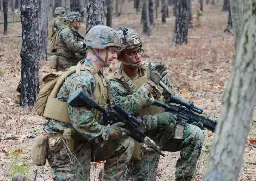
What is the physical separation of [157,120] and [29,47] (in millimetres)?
5628

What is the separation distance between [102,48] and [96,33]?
0.15 meters

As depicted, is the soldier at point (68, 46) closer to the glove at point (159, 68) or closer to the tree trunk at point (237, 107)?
the glove at point (159, 68)

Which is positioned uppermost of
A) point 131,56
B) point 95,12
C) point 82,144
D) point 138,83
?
point 95,12

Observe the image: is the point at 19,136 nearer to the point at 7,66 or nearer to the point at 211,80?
the point at 211,80

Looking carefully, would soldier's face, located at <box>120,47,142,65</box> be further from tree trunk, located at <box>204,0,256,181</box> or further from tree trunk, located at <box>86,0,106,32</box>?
tree trunk, located at <box>86,0,106,32</box>

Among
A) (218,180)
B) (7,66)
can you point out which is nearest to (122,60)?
(218,180)

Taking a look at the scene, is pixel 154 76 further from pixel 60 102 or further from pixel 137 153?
pixel 60 102

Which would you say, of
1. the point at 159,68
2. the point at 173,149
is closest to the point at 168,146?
the point at 173,149

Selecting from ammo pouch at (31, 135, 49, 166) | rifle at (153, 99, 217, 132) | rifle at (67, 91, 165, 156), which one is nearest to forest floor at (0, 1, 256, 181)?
ammo pouch at (31, 135, 49, 166)

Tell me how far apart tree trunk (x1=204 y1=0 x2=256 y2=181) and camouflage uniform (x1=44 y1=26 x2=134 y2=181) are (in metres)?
1.43

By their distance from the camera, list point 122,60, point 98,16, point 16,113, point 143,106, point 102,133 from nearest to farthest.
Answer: point 102,133, point 143,106, point 122,60, point 16,113, point 98,16

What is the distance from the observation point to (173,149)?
18.0 feet

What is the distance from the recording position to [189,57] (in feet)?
56.5

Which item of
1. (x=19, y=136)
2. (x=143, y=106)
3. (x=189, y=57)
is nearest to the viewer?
(x=143, y=106)
